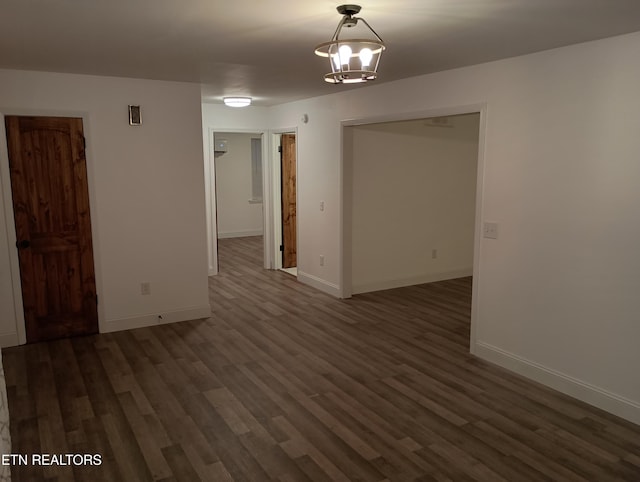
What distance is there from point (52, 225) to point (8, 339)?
3.72ft

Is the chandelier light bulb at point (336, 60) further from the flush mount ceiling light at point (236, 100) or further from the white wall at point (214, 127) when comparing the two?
the white wall at point (214, 127)

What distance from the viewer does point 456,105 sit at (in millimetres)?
4316

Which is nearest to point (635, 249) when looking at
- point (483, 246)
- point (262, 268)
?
point (483, 246)

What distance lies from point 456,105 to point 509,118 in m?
0.59

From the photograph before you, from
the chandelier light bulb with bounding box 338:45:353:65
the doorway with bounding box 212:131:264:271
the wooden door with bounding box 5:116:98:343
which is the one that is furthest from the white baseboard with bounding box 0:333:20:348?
the doorway with bounding box 212:131:264:271

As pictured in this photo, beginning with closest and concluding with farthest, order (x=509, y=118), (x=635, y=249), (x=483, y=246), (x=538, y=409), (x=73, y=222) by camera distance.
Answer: (x=635, y=249) → (x=538, y=409) → (x=509, y=118) → (x=483, y=246) → (x=73, y=222)

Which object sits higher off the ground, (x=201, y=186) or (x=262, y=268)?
(x=201, y=186)

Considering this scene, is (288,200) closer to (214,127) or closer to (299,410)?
(214,127)

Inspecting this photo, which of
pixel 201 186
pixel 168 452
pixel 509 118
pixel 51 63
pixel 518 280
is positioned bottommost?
pixel 168 452

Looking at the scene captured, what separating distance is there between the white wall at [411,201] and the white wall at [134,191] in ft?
6.42

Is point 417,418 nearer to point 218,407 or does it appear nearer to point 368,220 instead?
point 218,407

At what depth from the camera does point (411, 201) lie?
6.58 metres

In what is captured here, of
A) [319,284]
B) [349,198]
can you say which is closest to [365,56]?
[349,198]

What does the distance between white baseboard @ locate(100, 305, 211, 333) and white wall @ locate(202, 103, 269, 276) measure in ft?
6.29
